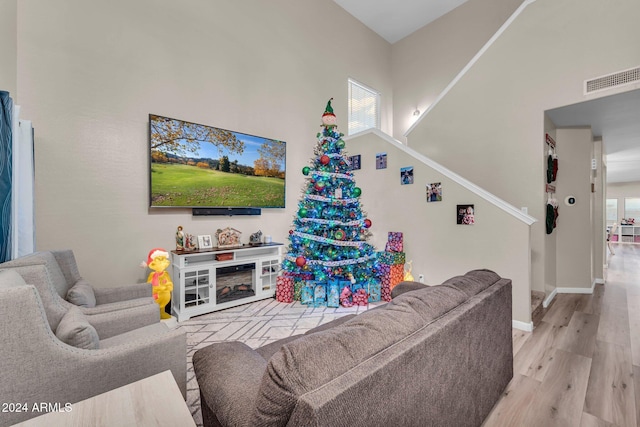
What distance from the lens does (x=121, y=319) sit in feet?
6.13

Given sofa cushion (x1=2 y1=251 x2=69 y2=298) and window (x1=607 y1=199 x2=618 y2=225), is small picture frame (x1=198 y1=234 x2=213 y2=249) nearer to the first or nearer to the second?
sofa cushion (x1=2 y1=251 x2=69 y2=298)

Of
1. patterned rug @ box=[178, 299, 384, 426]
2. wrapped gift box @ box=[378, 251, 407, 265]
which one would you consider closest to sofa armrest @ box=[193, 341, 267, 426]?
patterned rug @ box=[178, 299, 384, 426]

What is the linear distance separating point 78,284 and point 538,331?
427cm

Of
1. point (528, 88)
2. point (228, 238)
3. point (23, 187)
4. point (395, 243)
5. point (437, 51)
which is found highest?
point (437, 51)

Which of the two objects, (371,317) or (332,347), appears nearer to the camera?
(332,347)

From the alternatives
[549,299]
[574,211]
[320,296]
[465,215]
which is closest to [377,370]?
[320,296]

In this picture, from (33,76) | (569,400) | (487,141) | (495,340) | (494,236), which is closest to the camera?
(495,340)

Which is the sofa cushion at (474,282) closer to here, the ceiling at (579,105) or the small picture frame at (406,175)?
the small picture frame at (406,175)

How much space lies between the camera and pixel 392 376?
0.84 m

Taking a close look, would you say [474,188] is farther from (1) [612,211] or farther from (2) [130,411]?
(1) [612,211]

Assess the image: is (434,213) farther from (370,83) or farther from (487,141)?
(370,83)

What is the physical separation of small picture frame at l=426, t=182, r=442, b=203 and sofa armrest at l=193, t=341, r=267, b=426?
312cm

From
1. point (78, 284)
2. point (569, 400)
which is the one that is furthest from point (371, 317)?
point (78, 284)

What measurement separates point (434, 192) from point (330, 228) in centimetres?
146
